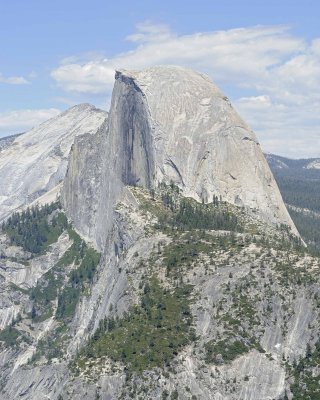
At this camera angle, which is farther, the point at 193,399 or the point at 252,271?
the point at 252,271

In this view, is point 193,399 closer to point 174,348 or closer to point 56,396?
point 174,348

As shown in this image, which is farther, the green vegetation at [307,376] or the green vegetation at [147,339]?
the green vegetation at [147,339]

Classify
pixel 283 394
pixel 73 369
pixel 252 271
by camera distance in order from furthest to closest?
pixel 252 271
pixel 73 369
pixel 283 394

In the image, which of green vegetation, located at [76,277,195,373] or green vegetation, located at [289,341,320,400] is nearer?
green vegetation, located at [289,341,320,400]

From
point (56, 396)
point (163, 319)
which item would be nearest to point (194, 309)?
point (163, 319)

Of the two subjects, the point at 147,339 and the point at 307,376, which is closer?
the point at 307,376
